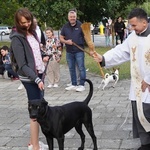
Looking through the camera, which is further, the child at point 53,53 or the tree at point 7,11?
the tree at point 7,11

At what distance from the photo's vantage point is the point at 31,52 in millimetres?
4941

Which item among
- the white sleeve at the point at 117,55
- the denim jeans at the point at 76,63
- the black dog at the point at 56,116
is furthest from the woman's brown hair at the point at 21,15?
the denim jeans at the point at 76,63

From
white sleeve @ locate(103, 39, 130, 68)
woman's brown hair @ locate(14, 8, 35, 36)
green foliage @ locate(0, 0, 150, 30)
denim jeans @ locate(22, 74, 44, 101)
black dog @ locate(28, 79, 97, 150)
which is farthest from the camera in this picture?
green foliage @ locate(0, 0, 150, 30)

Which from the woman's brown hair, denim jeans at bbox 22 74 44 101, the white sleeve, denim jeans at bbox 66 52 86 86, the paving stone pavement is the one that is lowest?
the paving stone pavement

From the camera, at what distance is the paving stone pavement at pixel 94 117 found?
18.9 feet

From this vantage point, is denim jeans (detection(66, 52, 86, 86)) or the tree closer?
denim jeans (detection(66, 52, 86, 86))

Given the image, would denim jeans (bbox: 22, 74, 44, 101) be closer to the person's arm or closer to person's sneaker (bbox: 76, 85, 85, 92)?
the person's arm

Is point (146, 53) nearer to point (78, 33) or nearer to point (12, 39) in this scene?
point (12, 39)

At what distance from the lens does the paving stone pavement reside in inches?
226

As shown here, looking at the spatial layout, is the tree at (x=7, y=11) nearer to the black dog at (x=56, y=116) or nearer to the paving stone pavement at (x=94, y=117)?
the paving stone pavement at (x=94, y=117)

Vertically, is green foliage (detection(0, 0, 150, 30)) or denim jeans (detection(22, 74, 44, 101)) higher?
green foliage (detection(0, 0, 150, 30))

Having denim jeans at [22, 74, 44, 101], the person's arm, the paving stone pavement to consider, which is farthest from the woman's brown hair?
the paving stone pavement

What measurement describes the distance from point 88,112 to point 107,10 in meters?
21.3

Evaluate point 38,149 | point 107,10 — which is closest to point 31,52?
point 38,149
